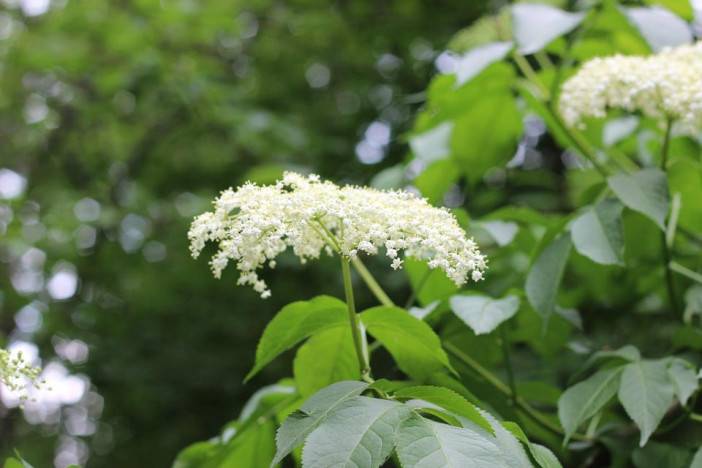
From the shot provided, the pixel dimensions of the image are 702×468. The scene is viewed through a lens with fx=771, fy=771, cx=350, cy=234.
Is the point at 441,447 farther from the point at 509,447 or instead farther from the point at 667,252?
the point at 667,252

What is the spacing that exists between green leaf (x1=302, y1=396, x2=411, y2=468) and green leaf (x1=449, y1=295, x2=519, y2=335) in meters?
0.51

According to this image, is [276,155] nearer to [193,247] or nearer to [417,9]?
[417,9]

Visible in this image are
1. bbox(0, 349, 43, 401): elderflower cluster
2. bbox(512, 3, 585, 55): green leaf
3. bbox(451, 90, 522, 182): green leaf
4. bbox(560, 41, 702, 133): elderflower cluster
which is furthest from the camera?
bbox(451, 90, 522, 182): green leaf

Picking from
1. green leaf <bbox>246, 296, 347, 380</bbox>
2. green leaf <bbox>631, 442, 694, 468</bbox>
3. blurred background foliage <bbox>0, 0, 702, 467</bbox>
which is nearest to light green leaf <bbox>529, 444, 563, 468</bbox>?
green leaf <bbox>246, 296, 347, 380</bbox>

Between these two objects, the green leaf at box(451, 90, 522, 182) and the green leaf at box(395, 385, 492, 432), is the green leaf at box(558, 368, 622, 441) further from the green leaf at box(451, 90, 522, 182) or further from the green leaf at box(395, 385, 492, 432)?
the green leaf at box(451, 90, 522, 182)

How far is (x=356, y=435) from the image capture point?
1151mm

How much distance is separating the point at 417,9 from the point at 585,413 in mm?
4112

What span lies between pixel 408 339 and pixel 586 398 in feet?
1.41

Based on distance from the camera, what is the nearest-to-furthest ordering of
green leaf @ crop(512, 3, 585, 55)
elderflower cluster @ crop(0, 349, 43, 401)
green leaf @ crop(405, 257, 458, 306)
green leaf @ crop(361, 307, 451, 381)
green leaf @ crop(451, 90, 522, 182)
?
elderflower cluster @ crop(0, 349, 43, 401) < green leaf @ crop(361, 307, 451, 381) < green leaf @ crop(405, 257, 458, 306) < green leaf @ crop(512, 3, 585, 55) < green leaf @ crop(451, 90, 522, 182)

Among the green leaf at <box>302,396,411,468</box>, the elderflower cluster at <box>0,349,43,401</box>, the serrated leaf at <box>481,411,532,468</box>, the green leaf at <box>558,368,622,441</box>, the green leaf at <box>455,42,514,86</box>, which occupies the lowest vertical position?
the green leaf at <box>558,368,622,441</box>

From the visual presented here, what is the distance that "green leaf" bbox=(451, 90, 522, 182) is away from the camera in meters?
2.52

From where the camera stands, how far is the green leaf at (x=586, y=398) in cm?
164

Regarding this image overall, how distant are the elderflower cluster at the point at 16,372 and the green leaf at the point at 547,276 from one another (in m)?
1.11

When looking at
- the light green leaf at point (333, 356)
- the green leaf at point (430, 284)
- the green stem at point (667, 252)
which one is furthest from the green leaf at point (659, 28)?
the light green leaf at point (333, 356)
